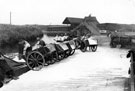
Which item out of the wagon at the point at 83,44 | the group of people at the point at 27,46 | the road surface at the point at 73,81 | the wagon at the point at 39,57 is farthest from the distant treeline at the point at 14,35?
the road surface at the point at 73,81

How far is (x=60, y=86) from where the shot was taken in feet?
26.8

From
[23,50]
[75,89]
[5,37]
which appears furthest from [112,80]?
[5,37]

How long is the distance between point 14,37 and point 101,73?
2863 cm

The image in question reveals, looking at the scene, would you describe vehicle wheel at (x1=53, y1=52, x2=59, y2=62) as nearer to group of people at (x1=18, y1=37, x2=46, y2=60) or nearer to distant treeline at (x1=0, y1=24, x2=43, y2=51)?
group of people at (x1=18, y1=37, x2=46, y2=60)

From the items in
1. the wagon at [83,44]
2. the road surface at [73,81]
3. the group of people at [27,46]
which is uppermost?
the group of people at [27,46]

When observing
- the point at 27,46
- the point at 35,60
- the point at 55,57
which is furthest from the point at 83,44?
the point at 35,60

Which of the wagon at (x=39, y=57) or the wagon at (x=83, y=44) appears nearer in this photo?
the wagon at (x=39, y=57)

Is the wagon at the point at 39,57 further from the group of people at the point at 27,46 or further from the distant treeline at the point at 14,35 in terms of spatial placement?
the distant treeline at the point at 14,35

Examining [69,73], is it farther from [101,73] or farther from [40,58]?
[40,58]

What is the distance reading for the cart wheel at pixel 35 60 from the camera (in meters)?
12.3

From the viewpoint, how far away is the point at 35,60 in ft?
40.6

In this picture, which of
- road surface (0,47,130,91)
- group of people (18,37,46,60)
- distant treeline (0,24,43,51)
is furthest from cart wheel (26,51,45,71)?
distant treeline (0,24,43,51)

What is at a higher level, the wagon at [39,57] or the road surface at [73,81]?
the wagon at [39,57]

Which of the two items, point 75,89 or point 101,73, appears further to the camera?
point 101,73
